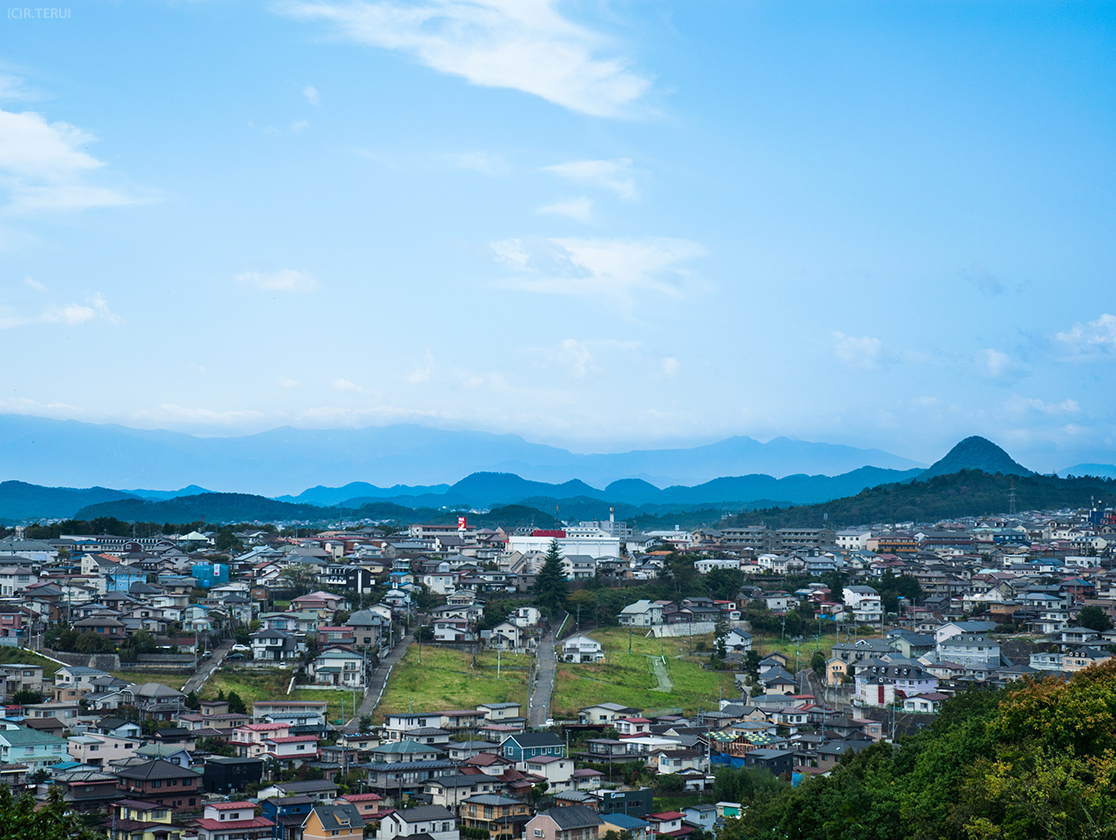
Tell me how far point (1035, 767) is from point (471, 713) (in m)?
15.6

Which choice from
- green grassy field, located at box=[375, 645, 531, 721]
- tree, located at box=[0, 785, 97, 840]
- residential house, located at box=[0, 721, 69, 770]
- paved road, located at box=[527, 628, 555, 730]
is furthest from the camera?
green grassy field, located at box=[375, 645, 531, 721]

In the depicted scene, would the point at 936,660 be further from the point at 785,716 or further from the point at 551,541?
the point at 551,541

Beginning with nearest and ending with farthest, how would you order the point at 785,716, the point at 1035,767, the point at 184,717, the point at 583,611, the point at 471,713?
the point at 1035,767, the point at 184,717, the point at 471,713, the point at 785,716, the point at 583,611

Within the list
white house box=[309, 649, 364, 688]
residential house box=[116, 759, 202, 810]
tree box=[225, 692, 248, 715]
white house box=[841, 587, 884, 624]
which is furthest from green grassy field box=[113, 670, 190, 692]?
white house box=[841, 587, 884, 624]

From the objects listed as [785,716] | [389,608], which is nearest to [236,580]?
[389,608]

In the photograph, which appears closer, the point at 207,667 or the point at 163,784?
the point at 163,784

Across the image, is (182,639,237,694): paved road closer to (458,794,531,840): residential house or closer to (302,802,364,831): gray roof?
(302,802,364,831): gray roof

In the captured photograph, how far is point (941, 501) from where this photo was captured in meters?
88.4

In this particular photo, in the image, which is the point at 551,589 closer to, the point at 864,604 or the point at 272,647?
the point at 272,647

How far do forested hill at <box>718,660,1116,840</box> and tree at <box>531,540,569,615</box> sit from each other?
1836 centimetres

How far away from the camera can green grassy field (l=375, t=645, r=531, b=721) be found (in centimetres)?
2902

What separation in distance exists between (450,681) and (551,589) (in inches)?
384

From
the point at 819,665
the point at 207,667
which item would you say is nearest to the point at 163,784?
the point at 207,667

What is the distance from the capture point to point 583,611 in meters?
40.3
